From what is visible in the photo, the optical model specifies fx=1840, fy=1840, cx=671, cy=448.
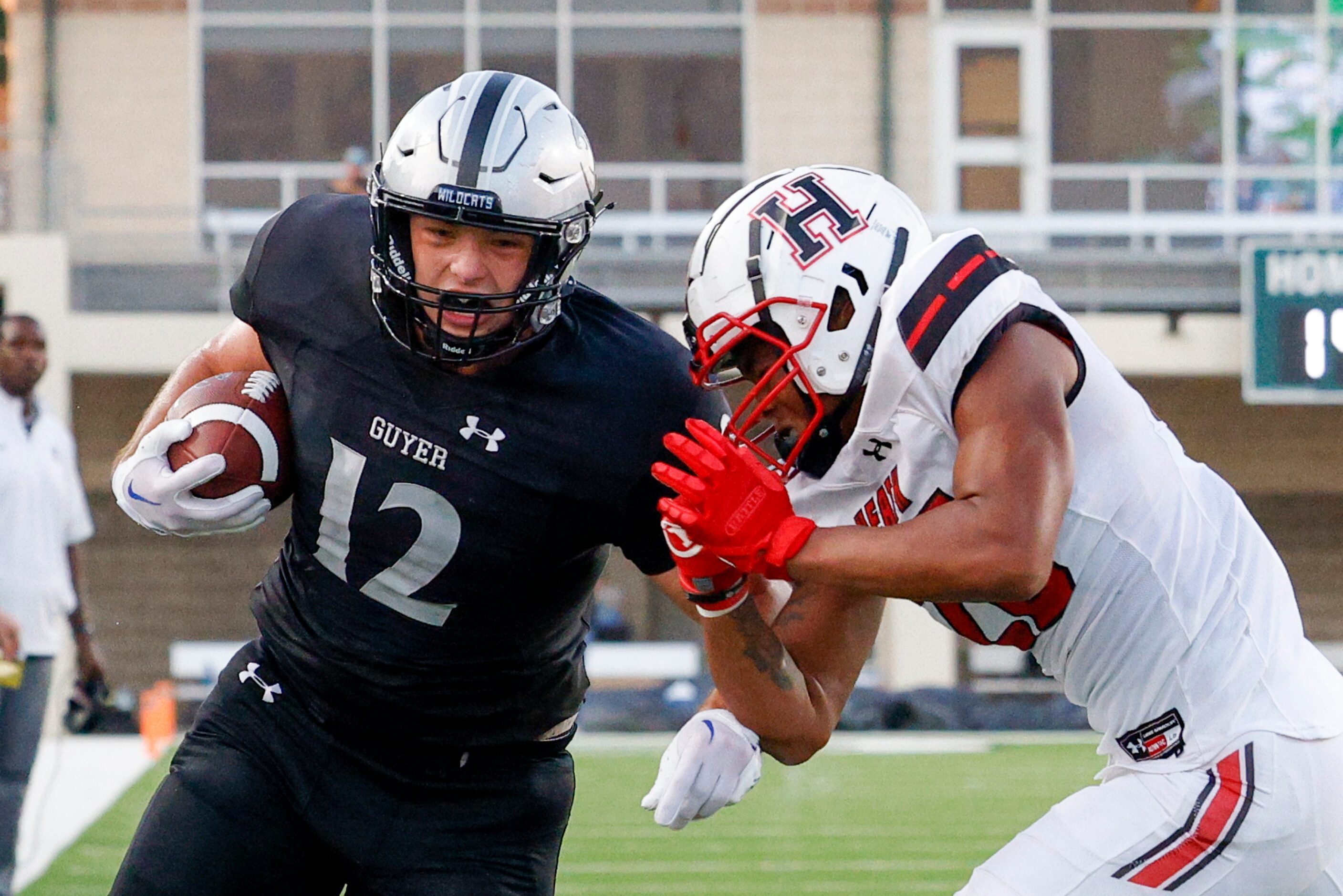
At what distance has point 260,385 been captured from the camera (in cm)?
293

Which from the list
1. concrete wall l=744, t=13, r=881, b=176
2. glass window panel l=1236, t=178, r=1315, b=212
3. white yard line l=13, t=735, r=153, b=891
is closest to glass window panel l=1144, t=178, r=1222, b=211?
glass window panel l=1236, t=178, r=1315, b=212

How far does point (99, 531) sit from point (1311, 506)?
9.88 meters

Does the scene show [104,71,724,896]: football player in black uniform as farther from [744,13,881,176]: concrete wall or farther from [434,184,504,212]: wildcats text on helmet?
[744,13,881,176]: concrete wall

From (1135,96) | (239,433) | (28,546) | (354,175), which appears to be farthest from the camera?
(1135,96)

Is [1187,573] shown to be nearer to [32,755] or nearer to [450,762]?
[450,762]

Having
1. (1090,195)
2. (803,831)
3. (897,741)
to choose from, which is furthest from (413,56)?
(803,831)

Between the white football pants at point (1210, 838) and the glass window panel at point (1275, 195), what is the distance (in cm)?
1336

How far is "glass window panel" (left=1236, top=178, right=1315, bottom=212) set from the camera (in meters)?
15.1

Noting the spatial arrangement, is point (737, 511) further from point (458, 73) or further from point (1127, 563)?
point (458, 73)

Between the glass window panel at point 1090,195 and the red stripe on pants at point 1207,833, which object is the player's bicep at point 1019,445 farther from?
the glass window panel at point 1090,195

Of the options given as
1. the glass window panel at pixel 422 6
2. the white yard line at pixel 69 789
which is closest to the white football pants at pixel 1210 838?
the white yard line at pixel 69 789

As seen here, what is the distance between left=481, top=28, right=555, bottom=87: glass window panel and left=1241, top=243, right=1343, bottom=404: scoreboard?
7009mm

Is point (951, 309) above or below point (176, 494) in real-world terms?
above

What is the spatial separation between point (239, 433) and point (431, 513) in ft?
1.04
